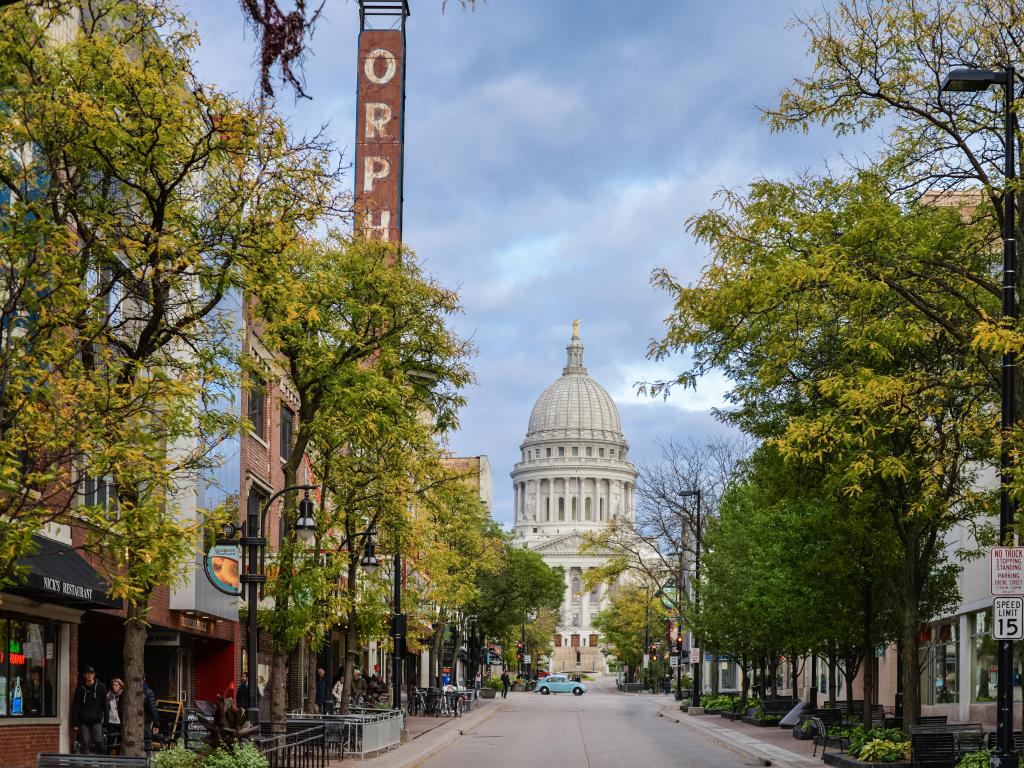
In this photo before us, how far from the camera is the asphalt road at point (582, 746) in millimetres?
29734

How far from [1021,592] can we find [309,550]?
606 inches

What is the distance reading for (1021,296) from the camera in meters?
17.8

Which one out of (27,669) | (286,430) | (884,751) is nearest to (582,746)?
(884,751)

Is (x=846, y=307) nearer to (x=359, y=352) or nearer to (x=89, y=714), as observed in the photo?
(x=359, y=352)

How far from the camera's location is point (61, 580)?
20906 millimetres

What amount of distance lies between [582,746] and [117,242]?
24.6m

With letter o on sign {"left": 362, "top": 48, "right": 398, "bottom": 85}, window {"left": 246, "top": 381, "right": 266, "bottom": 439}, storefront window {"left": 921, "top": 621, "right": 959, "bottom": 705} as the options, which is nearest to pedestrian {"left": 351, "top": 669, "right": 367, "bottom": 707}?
window {"left": 246, "top": 381, "right": 266, "bottom": 439}

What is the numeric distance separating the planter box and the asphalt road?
2.04 metres

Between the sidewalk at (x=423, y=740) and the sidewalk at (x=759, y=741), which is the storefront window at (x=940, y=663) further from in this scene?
the sidewalk at (x=423, y=740)

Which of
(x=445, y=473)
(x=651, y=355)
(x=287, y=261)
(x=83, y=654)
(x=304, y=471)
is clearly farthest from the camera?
(x=304, y=471)

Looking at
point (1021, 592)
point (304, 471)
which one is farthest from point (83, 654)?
point (1021, 592)

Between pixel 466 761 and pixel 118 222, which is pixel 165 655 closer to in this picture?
pixel 466 761

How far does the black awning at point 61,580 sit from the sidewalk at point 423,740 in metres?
6.50

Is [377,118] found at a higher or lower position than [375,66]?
lower
